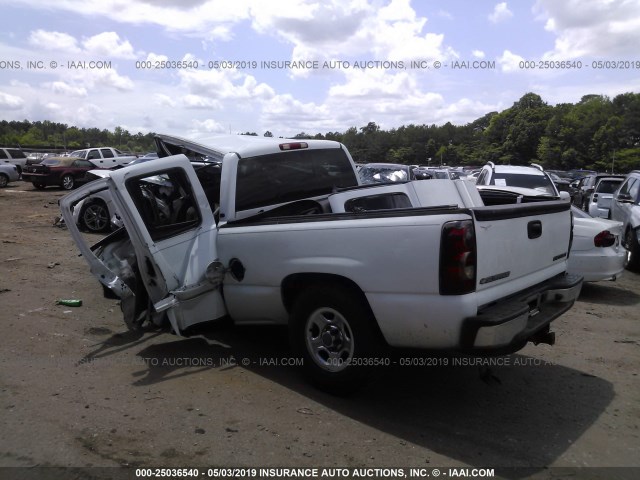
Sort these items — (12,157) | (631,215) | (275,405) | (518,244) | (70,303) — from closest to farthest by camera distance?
(518,244)
(275,405)
(70,303)
(631,215)
(12,157)

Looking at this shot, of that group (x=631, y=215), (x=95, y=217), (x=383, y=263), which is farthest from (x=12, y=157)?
(x=383, y=263)

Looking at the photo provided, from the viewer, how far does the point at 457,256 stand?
353 cm

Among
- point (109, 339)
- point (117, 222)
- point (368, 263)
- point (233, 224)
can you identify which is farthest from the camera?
point (117, 222)

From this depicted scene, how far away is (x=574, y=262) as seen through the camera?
7672 millimetres

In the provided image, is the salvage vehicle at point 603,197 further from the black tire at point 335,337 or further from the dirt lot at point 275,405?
the black tire at point 335,337

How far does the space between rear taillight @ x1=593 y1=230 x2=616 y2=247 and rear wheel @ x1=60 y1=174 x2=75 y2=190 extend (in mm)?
23934

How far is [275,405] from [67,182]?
24.7m

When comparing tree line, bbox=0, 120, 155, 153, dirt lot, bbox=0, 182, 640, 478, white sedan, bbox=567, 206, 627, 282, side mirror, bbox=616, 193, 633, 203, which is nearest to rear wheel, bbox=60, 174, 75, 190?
dirt lot, bbox=0, 182, 640, 478

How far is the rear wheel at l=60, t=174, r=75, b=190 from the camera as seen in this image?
2577cm

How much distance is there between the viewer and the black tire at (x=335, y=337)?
13.3 feet

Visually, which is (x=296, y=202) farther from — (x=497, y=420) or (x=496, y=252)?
(x=497, y=420)

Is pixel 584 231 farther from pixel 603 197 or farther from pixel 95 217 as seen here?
pixel 95 217

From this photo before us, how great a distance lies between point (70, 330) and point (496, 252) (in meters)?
4.45

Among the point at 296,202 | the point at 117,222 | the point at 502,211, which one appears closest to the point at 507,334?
the point at 502,211
